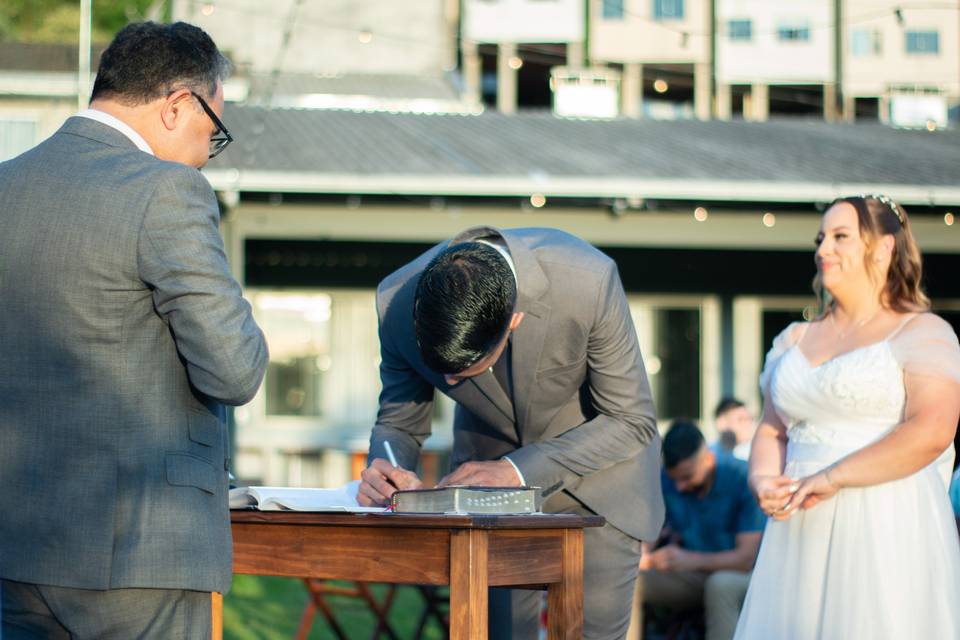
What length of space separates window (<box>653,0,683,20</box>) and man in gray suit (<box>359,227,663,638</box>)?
37.1 metres

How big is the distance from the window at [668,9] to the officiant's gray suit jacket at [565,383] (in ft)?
122

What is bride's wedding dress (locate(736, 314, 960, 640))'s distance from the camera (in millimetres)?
3721

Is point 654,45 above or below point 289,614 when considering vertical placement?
above

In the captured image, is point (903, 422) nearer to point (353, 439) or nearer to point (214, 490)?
point (214, 490)

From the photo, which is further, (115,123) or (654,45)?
(654,45)

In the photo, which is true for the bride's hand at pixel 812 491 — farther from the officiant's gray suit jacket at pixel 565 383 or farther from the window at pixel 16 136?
the window at pixel 16 136

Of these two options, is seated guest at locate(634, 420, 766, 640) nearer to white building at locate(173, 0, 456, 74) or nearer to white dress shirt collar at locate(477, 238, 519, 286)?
white dress shirt collar at locate(477, 238, 519, 286)

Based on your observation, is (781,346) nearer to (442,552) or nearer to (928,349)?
(928,349)

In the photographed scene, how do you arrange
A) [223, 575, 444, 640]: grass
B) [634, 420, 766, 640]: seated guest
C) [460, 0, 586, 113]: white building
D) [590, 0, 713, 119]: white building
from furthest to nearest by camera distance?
[590, 0, 713, 119]: white building < [460, 0, 586, 113]: white building < [223, 575, 444, 640]: grass < [634, 420, 766, 640]: seated guest

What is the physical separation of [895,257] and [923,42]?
43.5m

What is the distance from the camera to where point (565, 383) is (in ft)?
11.6

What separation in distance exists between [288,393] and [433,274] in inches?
481

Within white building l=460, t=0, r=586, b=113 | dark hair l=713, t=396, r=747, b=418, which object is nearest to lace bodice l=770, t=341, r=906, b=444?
dark hair l=713, t=396, r=747, b=418

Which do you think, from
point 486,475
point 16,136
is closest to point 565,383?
point 486,475
